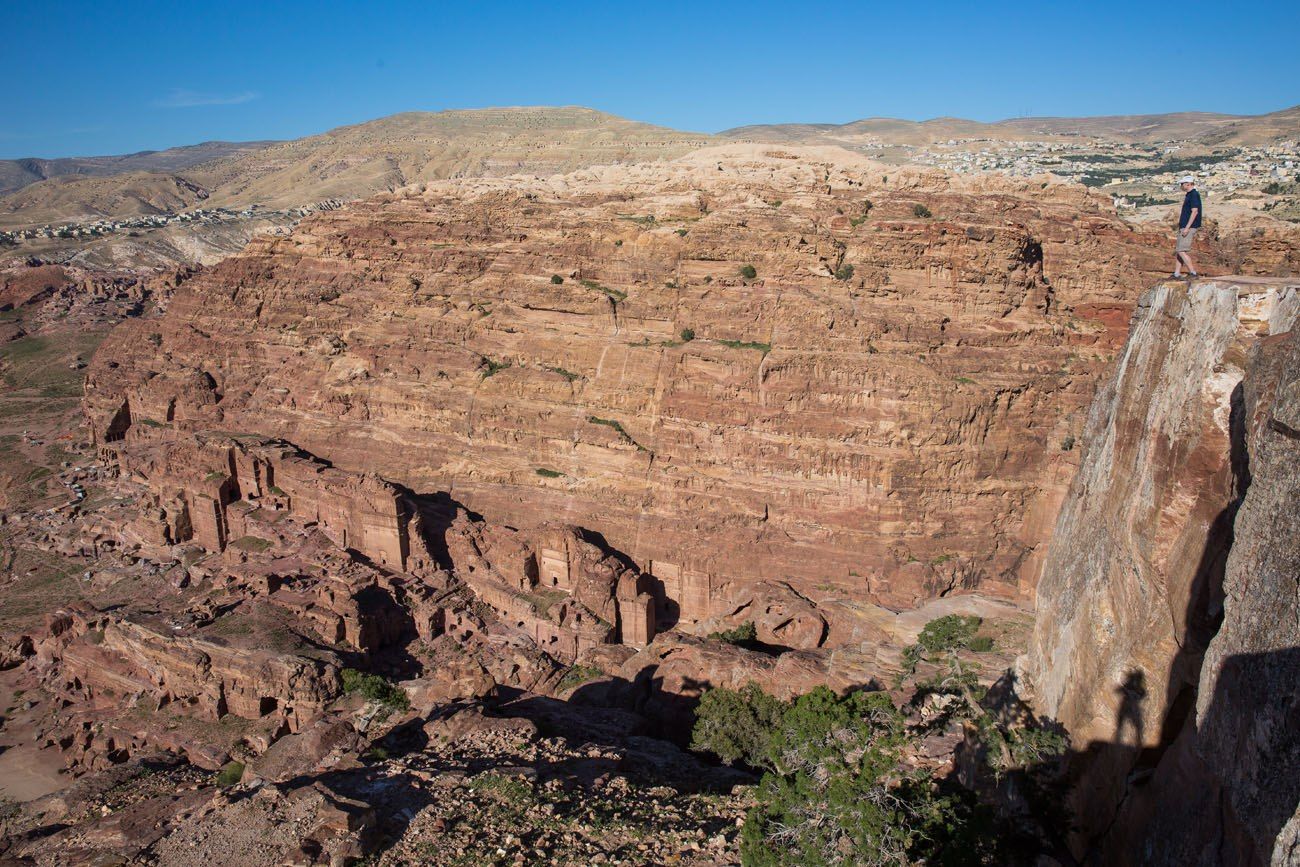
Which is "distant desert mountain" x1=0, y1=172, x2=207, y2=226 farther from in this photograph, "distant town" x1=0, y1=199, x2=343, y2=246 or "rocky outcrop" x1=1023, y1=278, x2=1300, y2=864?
"rocky outcrop" x1=1023, y1=278, x2=1300, y2=864

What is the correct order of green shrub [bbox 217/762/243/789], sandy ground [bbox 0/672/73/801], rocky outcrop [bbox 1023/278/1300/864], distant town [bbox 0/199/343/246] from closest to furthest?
rocky outcrop [bbox 1023/278/1300/864] → green shrub [bbox 217/762/243/789] → sandy ground [bbox 0/672/73/801] → distant town [bbox 0/199/343/246]

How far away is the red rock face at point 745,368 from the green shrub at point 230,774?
1328 cm

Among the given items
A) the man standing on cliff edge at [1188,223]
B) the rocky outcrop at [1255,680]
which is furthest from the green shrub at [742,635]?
the rocky outcrop at [1255,680]

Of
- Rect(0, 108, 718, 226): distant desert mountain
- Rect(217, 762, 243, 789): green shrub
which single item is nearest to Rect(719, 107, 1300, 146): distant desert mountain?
Rect(0, 108, 718, 226): distant desert mountain

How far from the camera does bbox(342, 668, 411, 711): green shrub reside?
24.7 metres

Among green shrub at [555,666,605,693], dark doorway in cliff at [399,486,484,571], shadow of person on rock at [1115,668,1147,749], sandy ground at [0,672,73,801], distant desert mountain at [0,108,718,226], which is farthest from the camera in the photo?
distant desert mountain at [0,108,718,226]

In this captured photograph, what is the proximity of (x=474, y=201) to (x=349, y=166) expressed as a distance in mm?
139408

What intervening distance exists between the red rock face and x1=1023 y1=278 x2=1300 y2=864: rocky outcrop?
40.3 feet

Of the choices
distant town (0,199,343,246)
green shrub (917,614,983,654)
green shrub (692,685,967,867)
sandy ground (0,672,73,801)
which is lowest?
sandy ground (0,672,73,801)

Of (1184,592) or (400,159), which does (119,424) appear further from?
(400,159)

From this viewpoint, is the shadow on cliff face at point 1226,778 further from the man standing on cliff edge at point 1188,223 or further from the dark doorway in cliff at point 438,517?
the dark doorway in cliff at point 438,517

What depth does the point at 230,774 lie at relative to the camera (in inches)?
890

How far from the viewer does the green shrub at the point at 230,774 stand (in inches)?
863

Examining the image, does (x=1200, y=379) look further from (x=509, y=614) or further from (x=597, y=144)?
(x=597, y=144)
